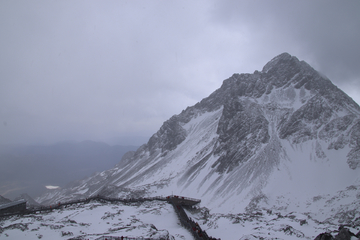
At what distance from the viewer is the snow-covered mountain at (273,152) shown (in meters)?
65.9

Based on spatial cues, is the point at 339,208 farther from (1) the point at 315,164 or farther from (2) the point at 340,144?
(2) the point at 340,144

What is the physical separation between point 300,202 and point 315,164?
74.2ft

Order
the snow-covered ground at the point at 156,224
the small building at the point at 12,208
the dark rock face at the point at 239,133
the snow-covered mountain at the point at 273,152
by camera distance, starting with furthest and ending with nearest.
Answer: the dark rock face at the point at 239,133, the snow-covered mountain at the point at 273,152, the small building at the point at 12,208, the snow-covered ground at the point at 156,224

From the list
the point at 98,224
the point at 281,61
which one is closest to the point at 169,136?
the point at 281,61

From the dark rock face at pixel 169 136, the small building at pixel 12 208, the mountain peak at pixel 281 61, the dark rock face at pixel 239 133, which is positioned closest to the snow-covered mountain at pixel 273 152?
the dark rock face at pixel 239 133

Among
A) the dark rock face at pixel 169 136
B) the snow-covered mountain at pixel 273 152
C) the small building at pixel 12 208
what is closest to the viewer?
the small building at pixel 12 208

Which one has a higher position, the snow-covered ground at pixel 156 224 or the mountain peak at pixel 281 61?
the mountain peak at pixel 281 61

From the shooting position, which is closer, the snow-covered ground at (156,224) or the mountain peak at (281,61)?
the snow-covered ground at (156,224)

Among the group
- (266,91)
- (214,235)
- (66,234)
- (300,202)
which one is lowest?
(300,202)

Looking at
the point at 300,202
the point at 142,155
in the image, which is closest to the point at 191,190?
the point at 300,202

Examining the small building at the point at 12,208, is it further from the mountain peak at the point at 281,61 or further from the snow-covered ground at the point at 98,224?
the mountain peak at the point at 281,61

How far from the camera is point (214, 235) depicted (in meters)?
32.5

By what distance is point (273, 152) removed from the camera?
84750 millimetres

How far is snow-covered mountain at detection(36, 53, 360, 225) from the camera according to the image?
6588 centimetres
